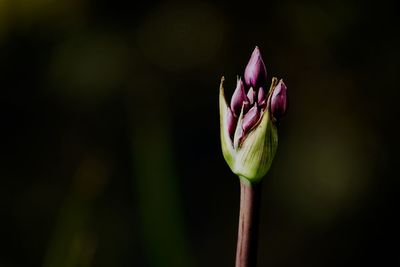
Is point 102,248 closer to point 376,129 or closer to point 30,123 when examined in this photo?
point 30,123

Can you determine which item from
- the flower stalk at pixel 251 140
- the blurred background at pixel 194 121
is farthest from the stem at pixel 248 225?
the blurred background at pixel 194 121

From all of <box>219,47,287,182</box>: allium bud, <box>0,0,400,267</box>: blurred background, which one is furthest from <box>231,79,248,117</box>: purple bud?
<box>0,0,400,267</box>: blurred background

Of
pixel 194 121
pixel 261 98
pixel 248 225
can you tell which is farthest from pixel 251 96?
pixel 194 121

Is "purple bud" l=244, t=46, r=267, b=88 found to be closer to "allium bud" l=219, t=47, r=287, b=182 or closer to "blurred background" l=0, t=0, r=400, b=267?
"allium bud" l=219, t=47, r=287, b=182

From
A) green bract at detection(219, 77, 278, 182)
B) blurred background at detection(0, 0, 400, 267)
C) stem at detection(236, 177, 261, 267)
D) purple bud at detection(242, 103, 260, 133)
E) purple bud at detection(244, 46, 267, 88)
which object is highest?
blurred background at detection(0, 0, 400, 267)

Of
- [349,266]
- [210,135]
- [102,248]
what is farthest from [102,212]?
[349,266]

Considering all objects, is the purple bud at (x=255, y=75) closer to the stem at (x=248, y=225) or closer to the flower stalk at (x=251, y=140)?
the flower stalk at (x=251, y=140)
